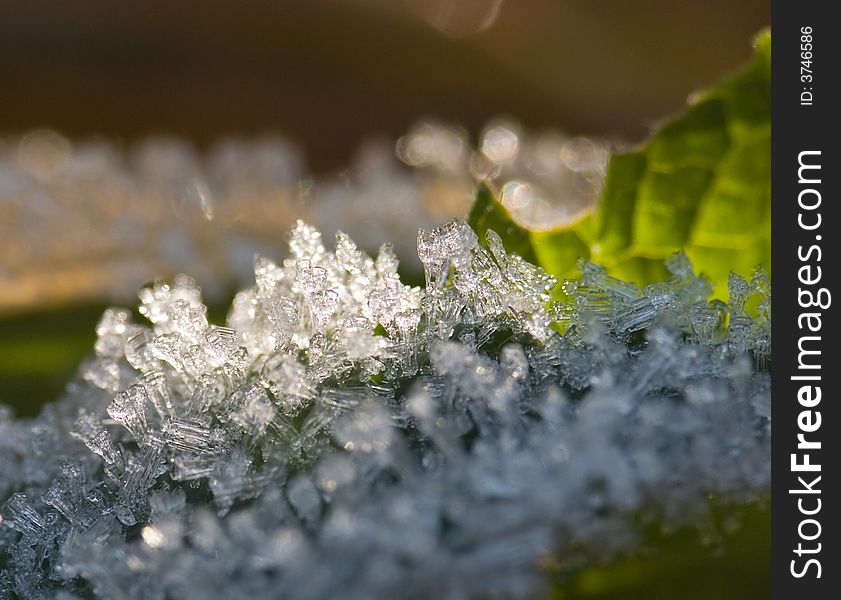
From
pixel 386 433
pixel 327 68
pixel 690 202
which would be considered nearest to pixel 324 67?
pixel 327 68

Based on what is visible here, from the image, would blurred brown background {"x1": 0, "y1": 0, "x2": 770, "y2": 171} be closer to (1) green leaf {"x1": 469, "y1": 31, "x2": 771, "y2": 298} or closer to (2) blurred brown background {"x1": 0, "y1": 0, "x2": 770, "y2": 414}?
(2) blurred brown background {"x1": 0, "y1": 0, "x2": 770, "y2": 414}

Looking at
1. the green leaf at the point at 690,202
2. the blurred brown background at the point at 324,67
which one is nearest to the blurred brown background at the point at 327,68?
the blurred brown background at the point at 324,67

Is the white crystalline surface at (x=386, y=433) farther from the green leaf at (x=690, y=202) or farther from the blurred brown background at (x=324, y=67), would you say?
the blurred brown background at (x=324, y=67)

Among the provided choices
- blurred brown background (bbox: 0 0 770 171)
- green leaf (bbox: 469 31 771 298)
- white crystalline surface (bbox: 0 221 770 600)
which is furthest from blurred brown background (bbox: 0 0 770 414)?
white crystalline surface (bbox: 0 221 770 600)

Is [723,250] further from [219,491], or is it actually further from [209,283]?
[209,283]

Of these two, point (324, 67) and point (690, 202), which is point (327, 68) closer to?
point (324, 67)
